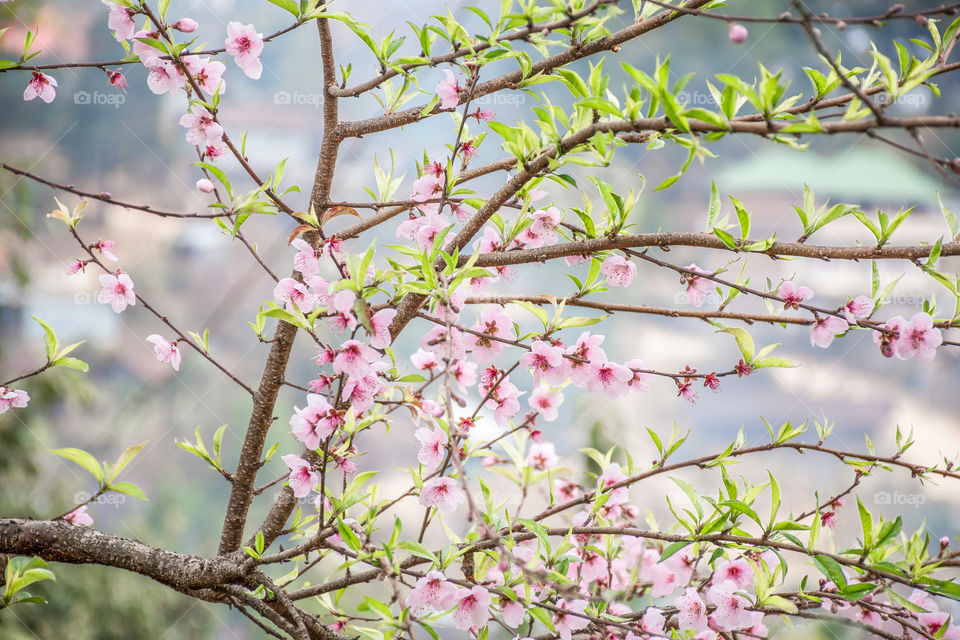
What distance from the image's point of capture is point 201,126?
2.33ft

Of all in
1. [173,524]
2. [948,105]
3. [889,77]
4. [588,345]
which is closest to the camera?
[889,77]

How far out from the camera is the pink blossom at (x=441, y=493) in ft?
2.06

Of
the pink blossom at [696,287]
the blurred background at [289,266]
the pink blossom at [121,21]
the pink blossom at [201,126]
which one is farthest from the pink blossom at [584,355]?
the blurred background at [289,266]

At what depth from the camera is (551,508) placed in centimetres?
71

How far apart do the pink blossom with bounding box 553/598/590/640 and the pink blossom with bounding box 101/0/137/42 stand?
688 millimetres

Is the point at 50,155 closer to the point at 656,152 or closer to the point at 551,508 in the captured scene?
the point at 656,152

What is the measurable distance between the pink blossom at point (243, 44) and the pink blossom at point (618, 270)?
Answer: 42 centimetres

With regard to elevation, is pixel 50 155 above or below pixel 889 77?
above

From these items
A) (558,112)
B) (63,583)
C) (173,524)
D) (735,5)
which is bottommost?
(558,112)

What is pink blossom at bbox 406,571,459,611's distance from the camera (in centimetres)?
55

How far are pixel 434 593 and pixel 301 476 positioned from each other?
6.6 inches

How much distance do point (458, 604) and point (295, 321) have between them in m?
0.27

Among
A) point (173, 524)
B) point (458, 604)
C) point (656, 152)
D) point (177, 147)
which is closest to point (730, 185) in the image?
point (656, 152)

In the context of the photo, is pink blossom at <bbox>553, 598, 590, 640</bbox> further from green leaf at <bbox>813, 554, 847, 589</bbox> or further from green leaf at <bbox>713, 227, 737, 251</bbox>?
green leaf at <bbox>713, 227, 737, 251</bbox>
